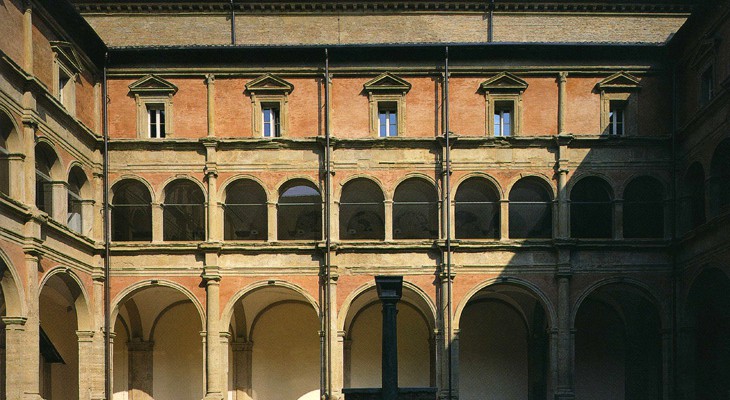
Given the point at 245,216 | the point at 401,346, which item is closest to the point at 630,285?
the point at 401,346

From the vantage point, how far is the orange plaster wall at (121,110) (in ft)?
79.2

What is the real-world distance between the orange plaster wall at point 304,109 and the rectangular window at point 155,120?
4373mm

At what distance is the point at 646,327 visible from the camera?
25.8 m

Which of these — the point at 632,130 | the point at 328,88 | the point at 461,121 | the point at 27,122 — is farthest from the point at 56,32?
the point at 632,130

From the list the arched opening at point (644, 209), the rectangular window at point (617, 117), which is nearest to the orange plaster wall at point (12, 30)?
the rectangular window at point (617, 117)

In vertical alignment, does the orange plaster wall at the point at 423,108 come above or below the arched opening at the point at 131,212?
above

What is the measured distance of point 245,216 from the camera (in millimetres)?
28016

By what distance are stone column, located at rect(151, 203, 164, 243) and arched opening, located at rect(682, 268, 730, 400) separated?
55.1ft

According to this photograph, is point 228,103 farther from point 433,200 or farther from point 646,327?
point 646,327

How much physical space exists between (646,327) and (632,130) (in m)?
7.15

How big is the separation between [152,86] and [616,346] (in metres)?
19.1

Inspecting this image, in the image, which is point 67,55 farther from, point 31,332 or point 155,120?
point 31,332

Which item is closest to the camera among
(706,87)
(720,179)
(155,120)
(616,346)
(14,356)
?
(14,356)

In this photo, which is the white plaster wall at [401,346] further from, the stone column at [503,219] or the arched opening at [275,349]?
the stone column at [503,219]
